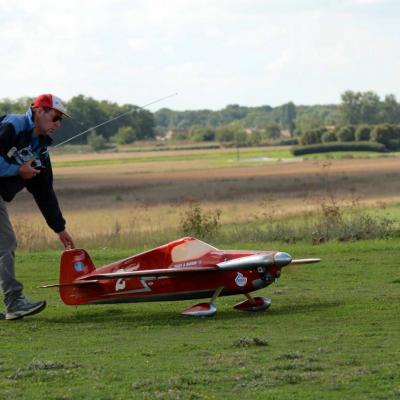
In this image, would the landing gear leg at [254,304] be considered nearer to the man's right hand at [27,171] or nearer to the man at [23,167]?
the man at [23,167]

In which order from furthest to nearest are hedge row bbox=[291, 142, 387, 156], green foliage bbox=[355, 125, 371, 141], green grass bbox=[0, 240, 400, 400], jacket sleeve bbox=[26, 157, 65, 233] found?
green foliage bbox=[355, 125, 371, 141]
hedge row bbox=[291, 142, 387, 156]
jacket sleeve bbox=[26, 157, 65, 233]
green grass bbox=[0, 240, 400, 400]

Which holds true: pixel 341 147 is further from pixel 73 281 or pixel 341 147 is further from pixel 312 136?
pixel 73 281

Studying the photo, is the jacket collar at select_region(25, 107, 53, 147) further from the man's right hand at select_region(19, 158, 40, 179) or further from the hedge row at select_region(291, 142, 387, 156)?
the hedge row at select_region(291, 142, 387, 156)

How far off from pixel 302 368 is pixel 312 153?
139547 mm

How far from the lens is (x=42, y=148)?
1076 cm

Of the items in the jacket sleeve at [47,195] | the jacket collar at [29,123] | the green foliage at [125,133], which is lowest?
the green foliage at [125,133]

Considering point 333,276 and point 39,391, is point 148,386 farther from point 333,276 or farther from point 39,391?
point 333,276

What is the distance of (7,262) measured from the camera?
35.8ft

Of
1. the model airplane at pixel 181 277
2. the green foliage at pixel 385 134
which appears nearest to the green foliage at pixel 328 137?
the green foliage at pixel 385 134

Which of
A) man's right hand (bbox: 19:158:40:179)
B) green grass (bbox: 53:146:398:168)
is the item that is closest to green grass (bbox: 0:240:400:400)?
man's right hand (bbox: 19:158:40:179)

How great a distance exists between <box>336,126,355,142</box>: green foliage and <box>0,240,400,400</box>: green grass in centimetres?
14401

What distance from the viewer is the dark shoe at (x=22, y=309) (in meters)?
10.9

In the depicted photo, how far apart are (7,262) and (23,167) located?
46.4 inches

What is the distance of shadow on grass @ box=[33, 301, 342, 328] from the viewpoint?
10.8m
